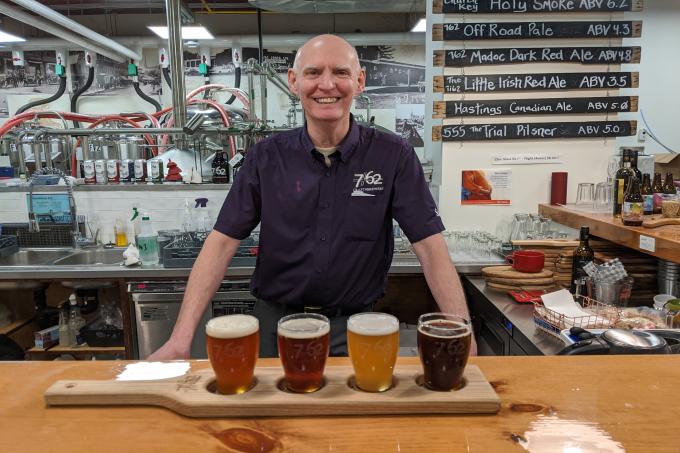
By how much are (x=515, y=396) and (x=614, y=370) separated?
0.80 feet

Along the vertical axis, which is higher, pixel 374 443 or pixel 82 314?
pixel 374 443

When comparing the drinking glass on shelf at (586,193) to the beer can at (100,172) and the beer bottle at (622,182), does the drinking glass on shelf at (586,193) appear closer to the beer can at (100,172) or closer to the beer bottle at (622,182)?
the beer bottle at (622,182)

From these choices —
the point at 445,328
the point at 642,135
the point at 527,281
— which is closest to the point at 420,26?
the point at 642,135

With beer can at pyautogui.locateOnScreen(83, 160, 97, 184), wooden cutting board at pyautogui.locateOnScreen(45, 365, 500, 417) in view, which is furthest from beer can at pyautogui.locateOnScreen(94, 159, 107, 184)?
wooden cutting board at pyautogui.locateOnScreen(45, 365, 500, 417)

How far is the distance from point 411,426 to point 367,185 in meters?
1.32

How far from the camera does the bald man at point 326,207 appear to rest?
1.90 m

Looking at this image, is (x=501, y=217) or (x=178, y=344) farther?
(x=501, y=217)

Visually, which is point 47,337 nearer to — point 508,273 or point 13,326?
point 13,326

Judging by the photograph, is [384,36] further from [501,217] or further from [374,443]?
[374,443]

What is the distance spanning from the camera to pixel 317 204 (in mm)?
2002

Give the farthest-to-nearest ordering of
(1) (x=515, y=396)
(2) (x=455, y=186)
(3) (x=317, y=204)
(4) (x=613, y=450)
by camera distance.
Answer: (2) (x=455, y=186) → (3) (x=317, y=204) → (1) (x=515, y=396) → (4) (x=613, y=450)

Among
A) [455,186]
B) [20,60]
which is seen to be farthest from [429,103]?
[20,60]

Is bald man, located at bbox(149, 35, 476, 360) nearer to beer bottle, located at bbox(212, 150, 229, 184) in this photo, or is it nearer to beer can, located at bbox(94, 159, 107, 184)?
beer bottle, located at bbox(212, 150, 229, 184)

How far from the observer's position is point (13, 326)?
345cm
